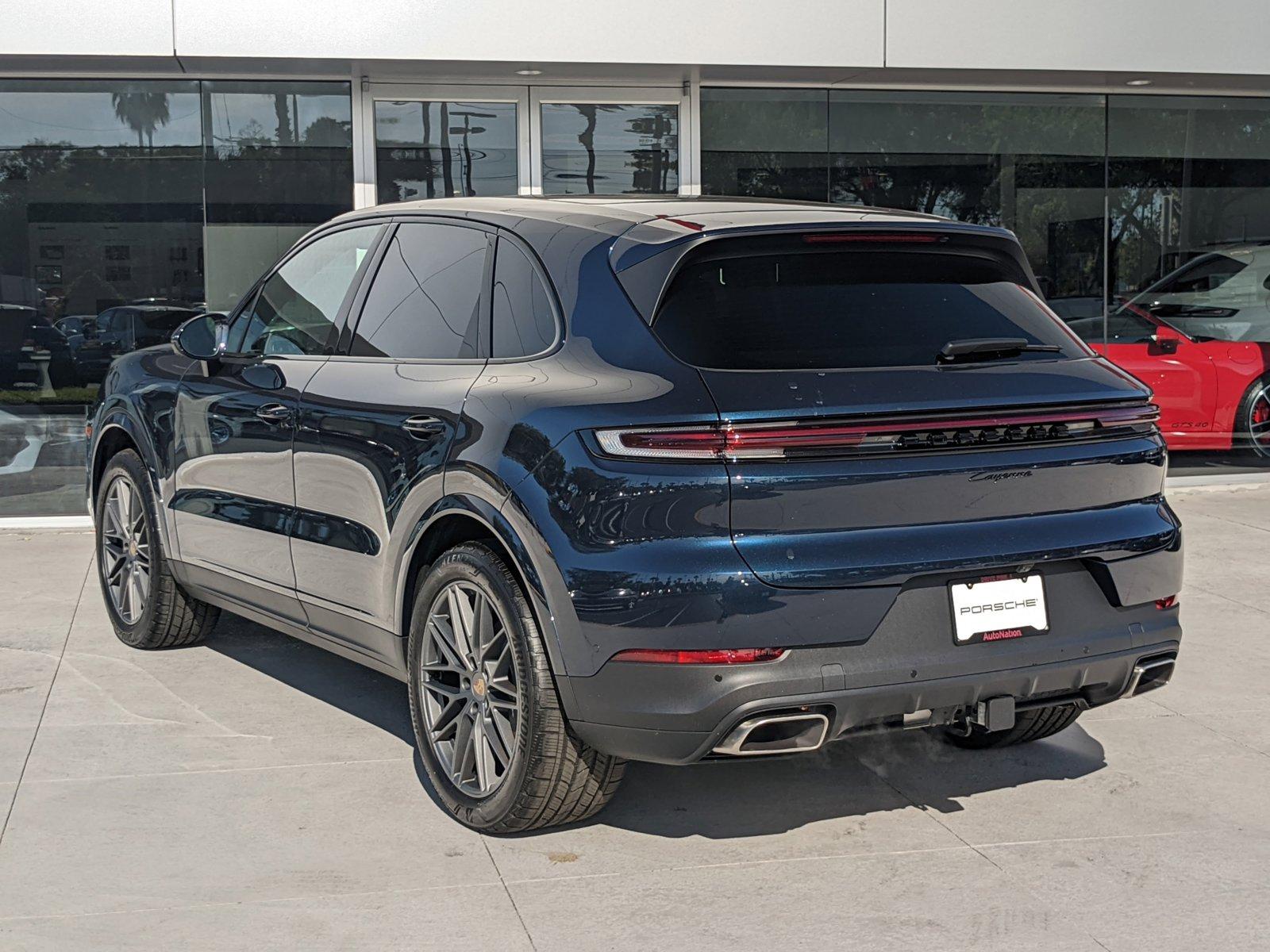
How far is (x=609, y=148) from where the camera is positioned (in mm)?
11047

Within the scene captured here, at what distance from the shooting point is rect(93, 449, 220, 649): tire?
6.53 metres

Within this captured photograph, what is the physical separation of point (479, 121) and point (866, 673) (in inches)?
304

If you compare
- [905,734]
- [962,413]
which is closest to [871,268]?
[962,413]

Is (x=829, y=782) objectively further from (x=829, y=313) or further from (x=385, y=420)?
(x=385, y=420)

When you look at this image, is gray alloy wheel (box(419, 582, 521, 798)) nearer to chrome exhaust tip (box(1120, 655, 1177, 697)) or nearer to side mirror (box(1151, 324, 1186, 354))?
chrome exhaust tip (box(1120, 655, 1177, 697))

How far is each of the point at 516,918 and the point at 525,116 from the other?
7874 millimetres

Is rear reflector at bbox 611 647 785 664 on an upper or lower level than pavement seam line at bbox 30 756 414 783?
upper

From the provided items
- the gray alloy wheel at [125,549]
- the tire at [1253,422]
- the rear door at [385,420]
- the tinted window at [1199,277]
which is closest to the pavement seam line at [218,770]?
the rear door at [385,420]

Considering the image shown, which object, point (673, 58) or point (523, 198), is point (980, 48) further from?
point (523, 198)

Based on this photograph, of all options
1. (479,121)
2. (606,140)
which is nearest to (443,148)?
(479,121)

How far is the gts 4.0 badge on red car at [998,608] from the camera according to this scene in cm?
397

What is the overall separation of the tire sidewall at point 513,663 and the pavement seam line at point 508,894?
0.05m

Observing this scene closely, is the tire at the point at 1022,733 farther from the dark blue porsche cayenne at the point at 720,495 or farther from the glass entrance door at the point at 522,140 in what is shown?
the glass entrance door at the point at 522,140

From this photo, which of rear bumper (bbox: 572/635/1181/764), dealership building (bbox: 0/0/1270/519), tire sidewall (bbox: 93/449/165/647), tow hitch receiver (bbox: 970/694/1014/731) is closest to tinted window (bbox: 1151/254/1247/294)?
dealership building (bbox: 0/0/1270/519)
